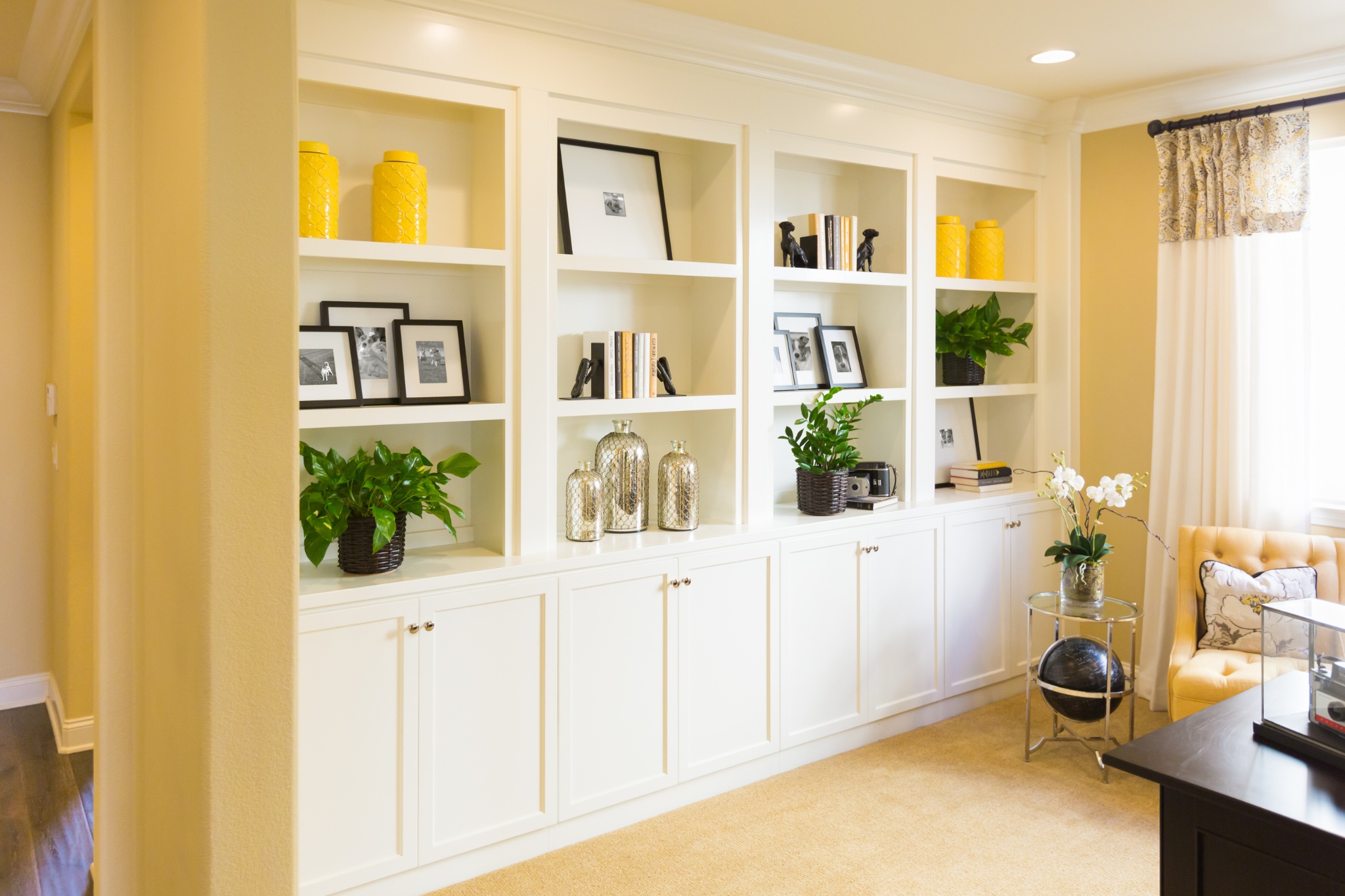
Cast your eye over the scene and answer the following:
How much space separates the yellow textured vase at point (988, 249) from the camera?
4.33 m

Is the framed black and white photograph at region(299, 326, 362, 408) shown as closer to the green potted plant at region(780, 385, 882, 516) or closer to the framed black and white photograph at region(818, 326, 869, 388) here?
the green potted plant at region(780, 385, 882, 516)

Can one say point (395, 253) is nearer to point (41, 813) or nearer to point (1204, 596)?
point (41, 813)

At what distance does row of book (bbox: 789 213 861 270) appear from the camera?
3723 mm

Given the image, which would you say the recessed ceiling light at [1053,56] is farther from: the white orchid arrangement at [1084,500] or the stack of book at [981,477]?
the stack of book at [981,477]

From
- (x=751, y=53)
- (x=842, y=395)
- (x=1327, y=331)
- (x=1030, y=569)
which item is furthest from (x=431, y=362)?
(x=1327, y=331)

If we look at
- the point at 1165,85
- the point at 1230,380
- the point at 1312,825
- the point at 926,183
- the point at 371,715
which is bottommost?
the point at 371,715

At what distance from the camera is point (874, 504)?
3.79 m

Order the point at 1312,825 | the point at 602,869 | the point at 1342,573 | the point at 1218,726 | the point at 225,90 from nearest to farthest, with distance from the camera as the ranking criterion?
the point at 1312,825
the point at 225,90
the point at 1218,726
the point at 602,869
the point at 1342,573

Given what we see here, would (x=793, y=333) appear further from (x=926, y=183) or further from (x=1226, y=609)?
(x=1226, y=609)

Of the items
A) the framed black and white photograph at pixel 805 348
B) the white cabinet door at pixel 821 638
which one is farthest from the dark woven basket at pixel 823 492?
the framed black and white photograph at pixel 805 348

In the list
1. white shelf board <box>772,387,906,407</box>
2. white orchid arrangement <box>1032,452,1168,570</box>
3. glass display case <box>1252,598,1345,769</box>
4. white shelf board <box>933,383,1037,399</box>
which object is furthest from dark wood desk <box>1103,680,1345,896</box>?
white shelf board <box>933,383,1037,399</box>

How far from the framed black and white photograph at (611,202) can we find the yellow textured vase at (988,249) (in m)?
1.67

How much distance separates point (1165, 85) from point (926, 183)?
1129mm

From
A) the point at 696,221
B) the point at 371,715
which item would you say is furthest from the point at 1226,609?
the point at 371,715
